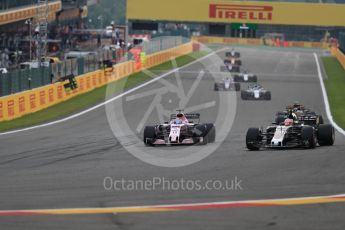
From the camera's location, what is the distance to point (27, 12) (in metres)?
68.6

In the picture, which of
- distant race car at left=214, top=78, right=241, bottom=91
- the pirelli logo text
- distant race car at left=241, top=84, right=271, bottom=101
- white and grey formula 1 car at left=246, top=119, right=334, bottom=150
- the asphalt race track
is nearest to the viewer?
the asphalt race track

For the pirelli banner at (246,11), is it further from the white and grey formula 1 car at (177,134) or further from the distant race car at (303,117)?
the white and grey formula 1 car at (177,134)

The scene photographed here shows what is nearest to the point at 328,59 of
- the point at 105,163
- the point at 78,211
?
the point at 105,163

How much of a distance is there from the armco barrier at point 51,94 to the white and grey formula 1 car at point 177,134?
1132 cm

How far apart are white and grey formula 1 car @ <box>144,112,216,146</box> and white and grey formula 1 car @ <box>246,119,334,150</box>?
209 centimetres

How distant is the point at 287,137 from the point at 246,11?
8584 cm

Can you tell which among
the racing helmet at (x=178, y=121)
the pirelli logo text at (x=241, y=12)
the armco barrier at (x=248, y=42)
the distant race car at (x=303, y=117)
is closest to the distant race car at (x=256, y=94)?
the distant race car at (x=303, y=117)

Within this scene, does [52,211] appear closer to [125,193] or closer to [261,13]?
[125,193]

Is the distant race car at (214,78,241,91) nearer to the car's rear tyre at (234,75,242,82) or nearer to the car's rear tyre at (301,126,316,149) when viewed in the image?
the car's rear tyre at (234,75,242,82)

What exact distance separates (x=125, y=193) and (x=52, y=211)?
1.83 meters

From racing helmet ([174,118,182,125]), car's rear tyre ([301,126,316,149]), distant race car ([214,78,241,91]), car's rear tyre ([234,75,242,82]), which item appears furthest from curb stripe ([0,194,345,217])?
car's rear tyre ([234,75,242,82])

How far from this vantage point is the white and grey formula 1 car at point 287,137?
2061 cm

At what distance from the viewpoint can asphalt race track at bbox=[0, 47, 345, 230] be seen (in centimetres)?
1129

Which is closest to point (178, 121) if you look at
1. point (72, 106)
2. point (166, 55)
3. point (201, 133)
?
point (201, 133)
